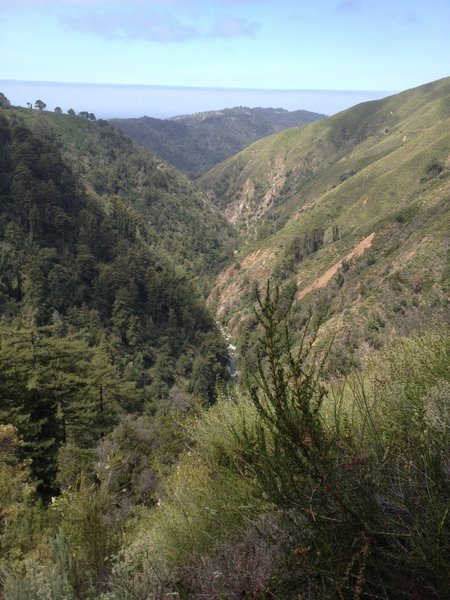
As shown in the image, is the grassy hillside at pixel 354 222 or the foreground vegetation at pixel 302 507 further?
the grassy hillside at pixel 354 222

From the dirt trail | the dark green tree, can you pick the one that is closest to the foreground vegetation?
the dirt trail

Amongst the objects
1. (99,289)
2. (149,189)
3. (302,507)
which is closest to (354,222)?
(99,289)

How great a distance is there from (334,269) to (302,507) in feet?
190

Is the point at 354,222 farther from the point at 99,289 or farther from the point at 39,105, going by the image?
the point at 39,105

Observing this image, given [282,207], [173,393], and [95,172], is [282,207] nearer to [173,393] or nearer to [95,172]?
[95,172]

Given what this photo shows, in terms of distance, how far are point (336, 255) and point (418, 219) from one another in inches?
664

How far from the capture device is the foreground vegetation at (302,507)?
3.10 meters

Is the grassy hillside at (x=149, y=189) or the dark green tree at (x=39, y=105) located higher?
the dark green tree at (x=39, y=105)

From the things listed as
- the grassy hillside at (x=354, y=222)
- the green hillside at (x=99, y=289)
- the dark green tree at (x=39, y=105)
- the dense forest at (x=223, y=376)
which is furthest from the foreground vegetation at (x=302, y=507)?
the dark green tree at (x=39, y=105)

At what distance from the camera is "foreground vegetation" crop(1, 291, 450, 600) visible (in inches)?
122

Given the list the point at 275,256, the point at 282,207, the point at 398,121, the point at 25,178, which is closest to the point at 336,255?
the point at 275,256

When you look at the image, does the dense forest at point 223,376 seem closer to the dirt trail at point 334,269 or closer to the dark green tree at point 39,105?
the dirt trail at point 334,269

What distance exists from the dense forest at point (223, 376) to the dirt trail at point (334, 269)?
0.51 m

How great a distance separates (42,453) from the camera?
18.7 m
